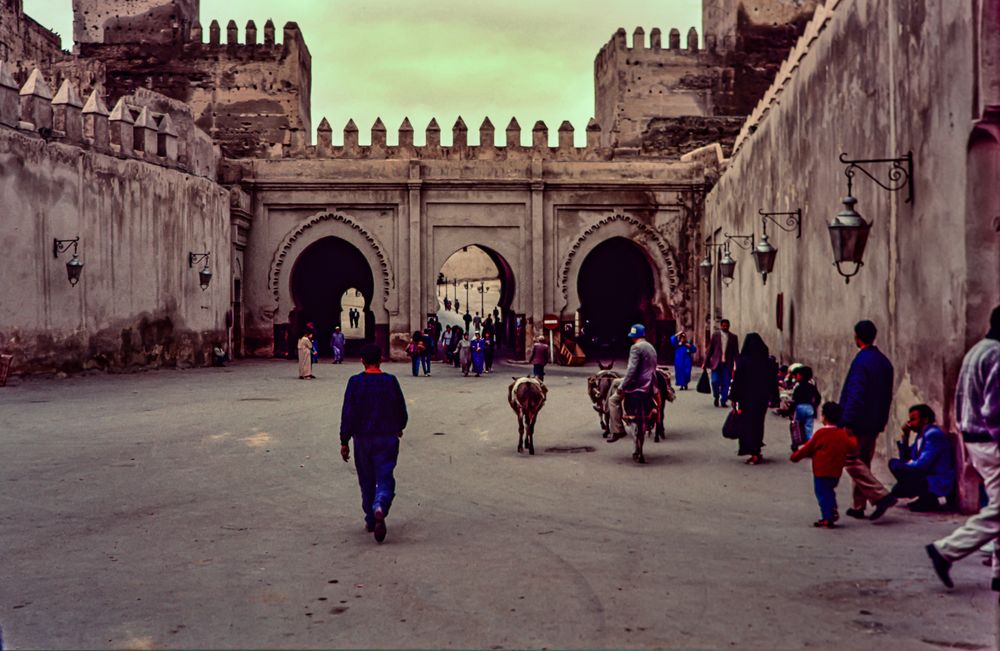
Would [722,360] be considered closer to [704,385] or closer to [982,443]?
[704,385]

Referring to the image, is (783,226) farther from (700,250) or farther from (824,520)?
(700,250)

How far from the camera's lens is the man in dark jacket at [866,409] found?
6082 millimetres

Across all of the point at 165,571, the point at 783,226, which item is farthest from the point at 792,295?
the point at 165,571

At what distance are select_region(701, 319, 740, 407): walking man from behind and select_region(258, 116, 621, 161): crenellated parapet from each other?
1208 cm

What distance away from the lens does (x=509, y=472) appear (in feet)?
26.7

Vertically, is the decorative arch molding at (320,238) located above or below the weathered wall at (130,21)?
below

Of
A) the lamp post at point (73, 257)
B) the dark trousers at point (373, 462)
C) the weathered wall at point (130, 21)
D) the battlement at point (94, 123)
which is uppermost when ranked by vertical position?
the weathered wall at point (130, 21)

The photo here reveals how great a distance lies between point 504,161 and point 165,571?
64.7 feet

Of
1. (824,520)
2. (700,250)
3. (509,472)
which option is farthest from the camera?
(700,250)

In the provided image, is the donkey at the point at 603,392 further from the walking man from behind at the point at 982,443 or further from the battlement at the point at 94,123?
the battlement at the point at 94,123

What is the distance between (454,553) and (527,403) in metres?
4.07

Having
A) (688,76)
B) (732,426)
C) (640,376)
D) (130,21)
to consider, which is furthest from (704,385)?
(130,21)

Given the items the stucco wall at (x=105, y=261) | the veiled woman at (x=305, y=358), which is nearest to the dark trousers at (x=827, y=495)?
the veiled woman at (x=305, y=358)

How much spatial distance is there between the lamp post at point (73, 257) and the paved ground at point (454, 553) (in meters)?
6.87
